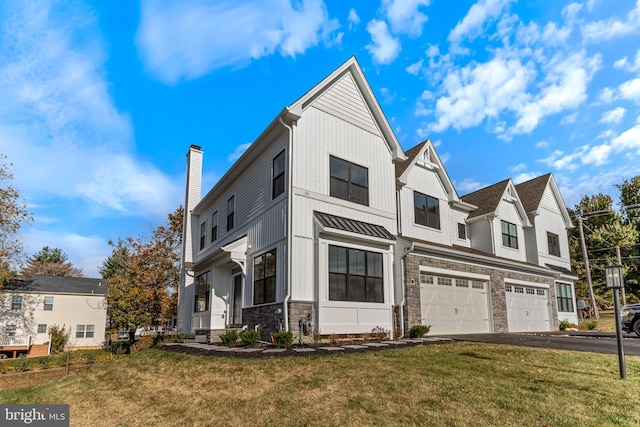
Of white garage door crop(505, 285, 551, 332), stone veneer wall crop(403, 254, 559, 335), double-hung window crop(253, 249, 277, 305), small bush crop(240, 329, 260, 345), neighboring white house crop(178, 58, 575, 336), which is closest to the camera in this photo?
small bush crop(240, 329, 260, 345)

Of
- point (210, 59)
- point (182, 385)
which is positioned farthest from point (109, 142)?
point (182, 385)

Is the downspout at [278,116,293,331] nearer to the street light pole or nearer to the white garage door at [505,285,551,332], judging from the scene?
the street light pole

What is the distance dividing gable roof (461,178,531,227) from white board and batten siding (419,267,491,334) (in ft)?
15.1

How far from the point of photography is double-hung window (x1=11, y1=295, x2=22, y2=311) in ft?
106

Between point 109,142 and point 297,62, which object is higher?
point 297,62

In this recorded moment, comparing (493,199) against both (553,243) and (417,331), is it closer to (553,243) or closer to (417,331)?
(553,243)

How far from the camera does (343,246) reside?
42.9 feet

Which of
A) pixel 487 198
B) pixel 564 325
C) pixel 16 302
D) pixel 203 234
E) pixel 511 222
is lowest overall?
pixel 564 325

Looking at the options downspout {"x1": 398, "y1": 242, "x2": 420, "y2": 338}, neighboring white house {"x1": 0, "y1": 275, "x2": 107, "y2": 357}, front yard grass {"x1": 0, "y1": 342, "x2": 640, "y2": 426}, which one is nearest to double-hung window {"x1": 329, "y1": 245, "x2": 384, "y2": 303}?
downspout {"x1": 398, "y1": 242, "x2": 420, "y2": 338}

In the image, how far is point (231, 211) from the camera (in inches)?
717

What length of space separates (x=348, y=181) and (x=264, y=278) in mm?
4585

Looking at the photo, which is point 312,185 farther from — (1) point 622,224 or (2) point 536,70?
(1) point 622,224

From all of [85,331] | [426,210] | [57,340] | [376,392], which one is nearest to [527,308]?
[426,210]

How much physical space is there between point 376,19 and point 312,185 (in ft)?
19.5
